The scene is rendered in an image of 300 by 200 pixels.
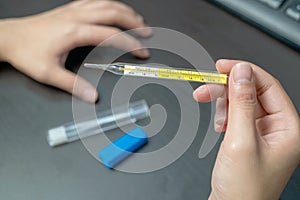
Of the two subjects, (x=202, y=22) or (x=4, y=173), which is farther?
(x=202, y=22)

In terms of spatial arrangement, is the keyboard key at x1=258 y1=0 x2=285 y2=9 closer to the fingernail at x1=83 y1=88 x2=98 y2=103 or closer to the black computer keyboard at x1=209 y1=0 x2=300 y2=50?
the black computer keyboard at x1=209 y1=0 x2=300 y2=50

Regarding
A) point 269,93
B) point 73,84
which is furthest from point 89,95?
point 269,93

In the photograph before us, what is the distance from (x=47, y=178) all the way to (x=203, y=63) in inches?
10.6

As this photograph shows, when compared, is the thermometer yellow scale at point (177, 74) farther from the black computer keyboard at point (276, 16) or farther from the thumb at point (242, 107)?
the black computer keyboard at point (276, 16)

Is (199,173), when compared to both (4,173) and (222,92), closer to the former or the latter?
(222,92)

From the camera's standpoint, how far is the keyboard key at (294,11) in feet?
1.90

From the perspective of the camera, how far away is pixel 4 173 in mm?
470

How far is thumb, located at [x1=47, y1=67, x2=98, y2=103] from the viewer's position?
1.75 ft

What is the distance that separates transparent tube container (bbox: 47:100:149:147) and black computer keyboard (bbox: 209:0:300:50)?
226mm

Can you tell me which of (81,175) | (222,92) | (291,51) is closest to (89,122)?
(81,175)

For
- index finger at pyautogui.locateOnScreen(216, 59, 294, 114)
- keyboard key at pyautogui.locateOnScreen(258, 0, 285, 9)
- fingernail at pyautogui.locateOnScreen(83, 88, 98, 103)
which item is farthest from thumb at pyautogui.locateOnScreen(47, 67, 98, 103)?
keyboard key at pyautogui.locateOnScreen(258, 0, 285, 9)

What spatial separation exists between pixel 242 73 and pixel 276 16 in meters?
0.23

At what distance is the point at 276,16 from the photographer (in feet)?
1.93

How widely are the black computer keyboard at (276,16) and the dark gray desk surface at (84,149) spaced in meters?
0.02
